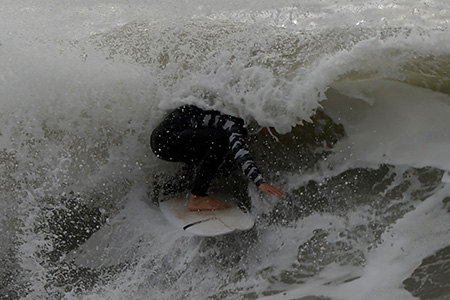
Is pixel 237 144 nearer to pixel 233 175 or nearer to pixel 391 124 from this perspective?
pixel 233 175

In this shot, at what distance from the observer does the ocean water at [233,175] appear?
3.41 m

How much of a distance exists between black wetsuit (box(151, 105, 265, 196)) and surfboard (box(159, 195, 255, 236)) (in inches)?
5.9

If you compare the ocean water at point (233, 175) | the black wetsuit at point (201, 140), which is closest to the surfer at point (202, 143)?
the black wetsuit at point (201, 140)

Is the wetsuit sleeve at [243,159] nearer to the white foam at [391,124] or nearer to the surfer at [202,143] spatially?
the surfer at [202,143]

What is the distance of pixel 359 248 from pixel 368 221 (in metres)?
0.19

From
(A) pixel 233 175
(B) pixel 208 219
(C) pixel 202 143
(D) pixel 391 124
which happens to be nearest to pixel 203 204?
A: (B) pixel 208 219

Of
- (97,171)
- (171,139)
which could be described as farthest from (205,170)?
(97,171)

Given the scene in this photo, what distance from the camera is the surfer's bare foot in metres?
3.57

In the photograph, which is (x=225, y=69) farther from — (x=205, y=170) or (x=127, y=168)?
(x=127, y=168)

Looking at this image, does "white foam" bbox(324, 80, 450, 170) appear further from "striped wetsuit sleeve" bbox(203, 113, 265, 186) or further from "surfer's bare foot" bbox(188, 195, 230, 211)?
"surfer's bare foot" bbox(188, 195, 230, 211)

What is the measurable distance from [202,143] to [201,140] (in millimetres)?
20

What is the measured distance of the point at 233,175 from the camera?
145 inches

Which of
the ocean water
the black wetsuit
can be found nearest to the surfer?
the black wetsuit

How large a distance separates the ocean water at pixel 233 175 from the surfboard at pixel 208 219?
7cm
